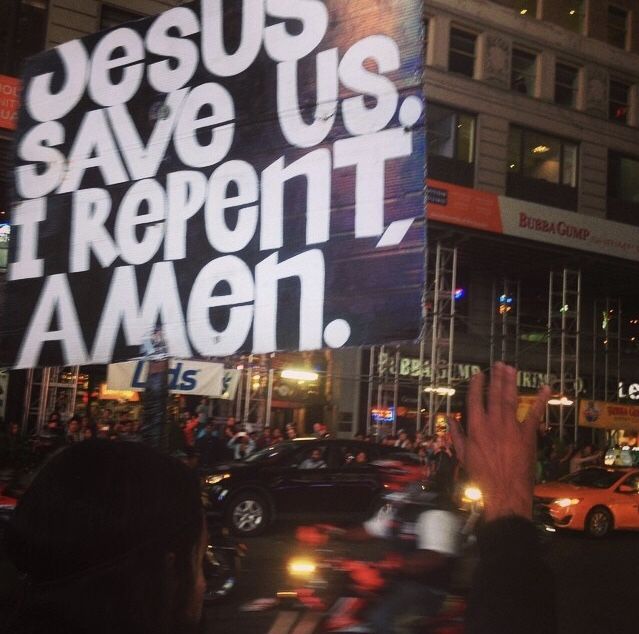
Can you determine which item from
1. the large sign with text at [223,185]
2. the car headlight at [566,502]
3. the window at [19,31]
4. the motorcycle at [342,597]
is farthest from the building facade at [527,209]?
the large sign with text at [223,185]

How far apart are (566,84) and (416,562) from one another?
25.6 m

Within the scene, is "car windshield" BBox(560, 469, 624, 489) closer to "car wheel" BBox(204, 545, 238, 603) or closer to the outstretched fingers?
"car wheel" BBox(204, 545, 238, 603)

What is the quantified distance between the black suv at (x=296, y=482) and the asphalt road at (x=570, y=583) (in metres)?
0.43

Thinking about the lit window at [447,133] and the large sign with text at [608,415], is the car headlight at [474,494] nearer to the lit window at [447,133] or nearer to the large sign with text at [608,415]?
the large sign with text at [608,415]

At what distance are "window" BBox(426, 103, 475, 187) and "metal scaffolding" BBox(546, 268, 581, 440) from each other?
13.7 feet

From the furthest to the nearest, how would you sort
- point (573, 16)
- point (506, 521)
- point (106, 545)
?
point (573, 16)
point (506, 521)
point (106, 545)

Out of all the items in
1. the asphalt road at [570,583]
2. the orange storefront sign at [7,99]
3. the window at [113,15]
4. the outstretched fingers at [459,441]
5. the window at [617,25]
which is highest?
the window at [617,25]

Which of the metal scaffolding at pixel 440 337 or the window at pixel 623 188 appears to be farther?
the window at pixel 623 188

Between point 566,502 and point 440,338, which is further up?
point 440,338

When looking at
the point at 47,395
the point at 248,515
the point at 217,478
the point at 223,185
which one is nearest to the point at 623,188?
the point at 47,395

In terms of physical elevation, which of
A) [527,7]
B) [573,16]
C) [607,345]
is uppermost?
[573,16]

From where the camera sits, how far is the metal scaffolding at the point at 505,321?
81.0 ft

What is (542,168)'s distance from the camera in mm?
26172

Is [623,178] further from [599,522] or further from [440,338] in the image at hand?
A: [599,522]
